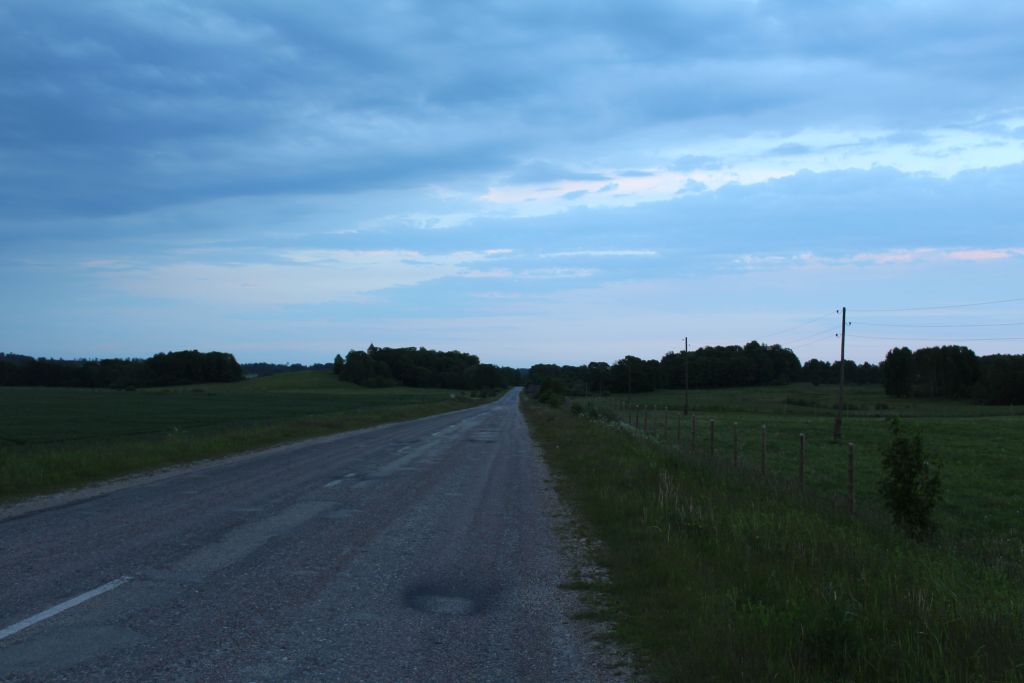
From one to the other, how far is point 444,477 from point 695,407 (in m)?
83.5

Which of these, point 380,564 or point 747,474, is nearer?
point 380,564

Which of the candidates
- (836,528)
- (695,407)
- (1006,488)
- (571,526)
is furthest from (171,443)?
(695,407)

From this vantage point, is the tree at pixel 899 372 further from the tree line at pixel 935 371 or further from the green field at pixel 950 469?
the green field at pixel 950 469

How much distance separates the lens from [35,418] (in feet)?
151

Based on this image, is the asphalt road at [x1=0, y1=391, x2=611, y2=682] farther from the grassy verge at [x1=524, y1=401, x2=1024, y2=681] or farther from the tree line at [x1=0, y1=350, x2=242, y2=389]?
the tree line at [x1=0, y1=350, x2=242, y2=389]

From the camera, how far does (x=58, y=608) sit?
21.6ft

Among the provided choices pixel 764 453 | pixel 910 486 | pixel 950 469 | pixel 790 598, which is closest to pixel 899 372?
pixel 950 469

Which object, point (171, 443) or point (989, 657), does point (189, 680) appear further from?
point (171, 443)

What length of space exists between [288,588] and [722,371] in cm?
17502

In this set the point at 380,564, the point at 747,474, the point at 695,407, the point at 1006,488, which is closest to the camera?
the point at 380,564

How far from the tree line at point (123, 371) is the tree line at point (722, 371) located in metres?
73.7

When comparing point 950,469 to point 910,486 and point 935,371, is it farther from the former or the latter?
point 935,371

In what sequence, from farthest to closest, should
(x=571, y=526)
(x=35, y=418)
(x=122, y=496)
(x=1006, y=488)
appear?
(x=35, y=418) → (x=1006, y=488) → (x=122, y=496) → (x=571, y=526)

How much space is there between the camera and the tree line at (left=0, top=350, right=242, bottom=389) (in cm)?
14938
